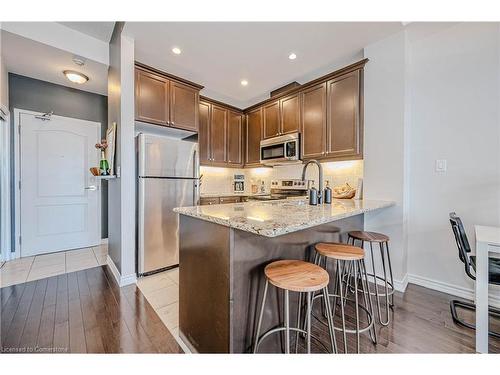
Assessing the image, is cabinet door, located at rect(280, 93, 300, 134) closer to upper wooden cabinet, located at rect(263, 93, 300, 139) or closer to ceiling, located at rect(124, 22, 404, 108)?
upper wooden cabinet, located at rect(263, 93, 300, 139)

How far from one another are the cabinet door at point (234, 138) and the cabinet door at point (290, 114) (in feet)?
3.31

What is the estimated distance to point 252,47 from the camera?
2523 millimetres

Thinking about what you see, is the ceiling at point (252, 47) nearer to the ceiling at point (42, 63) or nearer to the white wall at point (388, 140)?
the white wall at point (388, 140)

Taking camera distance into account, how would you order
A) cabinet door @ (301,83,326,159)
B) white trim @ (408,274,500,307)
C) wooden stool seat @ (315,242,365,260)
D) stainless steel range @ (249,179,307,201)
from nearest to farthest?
wooden stool seat @ (315,242,365,260) → white trim @ (408,274,500,307) → cabinet door @ (301,83,326,159) → stainless steel range @ (249,179,307,201)

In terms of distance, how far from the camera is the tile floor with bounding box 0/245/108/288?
2529 millimetres

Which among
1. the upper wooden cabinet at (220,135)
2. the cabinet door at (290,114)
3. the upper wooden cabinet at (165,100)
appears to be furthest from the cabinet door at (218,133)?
the cabinet door at (290,114)

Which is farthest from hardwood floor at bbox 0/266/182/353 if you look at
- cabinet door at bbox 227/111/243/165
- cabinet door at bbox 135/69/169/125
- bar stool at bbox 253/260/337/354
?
cabinet door at bbox 227/111/243/165

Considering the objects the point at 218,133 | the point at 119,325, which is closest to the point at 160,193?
the point at 119,325

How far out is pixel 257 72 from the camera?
3152 millimetres

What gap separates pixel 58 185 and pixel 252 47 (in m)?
3.63

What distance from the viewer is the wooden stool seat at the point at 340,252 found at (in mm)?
1399

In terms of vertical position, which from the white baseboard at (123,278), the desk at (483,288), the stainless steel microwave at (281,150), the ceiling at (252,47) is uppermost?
the ceiling at (252,47)

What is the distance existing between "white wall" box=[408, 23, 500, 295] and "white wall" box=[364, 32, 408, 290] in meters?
0.20

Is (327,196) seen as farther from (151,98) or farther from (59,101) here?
(59,101)
